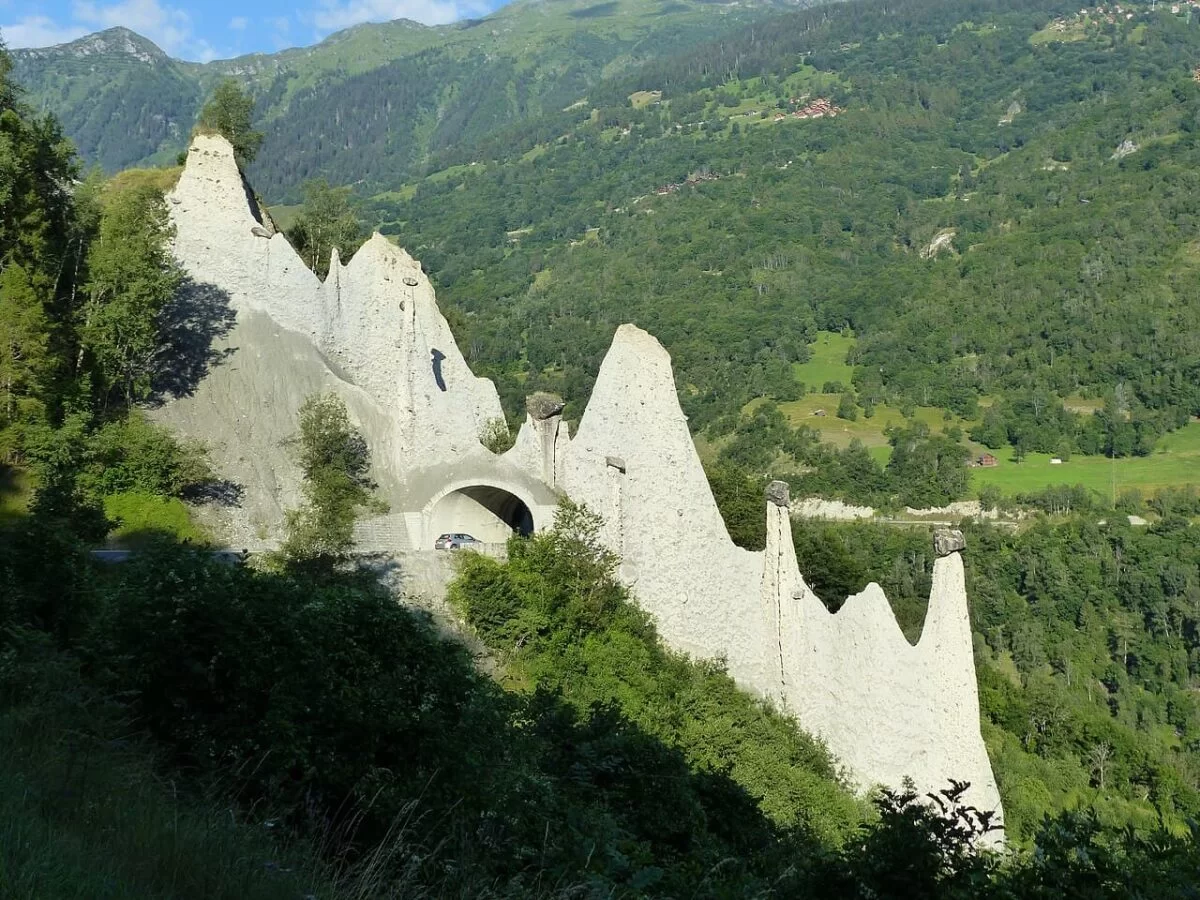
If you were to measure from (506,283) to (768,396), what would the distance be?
202 feet

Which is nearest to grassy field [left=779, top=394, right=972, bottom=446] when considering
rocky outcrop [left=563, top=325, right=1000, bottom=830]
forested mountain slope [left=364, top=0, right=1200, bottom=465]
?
forested mountain slope [left=364, top=0, right=1200, bottom=465]

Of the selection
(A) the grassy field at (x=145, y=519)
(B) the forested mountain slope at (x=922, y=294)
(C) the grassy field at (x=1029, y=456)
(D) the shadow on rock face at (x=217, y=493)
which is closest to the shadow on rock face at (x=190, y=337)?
(D) the shadow on rock face at (x=217, y=493)

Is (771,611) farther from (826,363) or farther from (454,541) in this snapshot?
(826,363)

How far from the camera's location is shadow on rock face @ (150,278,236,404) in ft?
104

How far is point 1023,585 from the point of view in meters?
89.4

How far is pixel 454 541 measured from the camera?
30.4m

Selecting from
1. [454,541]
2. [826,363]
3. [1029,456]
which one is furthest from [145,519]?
[826,363]

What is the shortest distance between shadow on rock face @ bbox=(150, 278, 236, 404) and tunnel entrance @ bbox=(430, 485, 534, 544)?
770cm

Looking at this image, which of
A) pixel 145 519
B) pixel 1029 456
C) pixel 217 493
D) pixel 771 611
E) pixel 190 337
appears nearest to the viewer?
pixel 771 611

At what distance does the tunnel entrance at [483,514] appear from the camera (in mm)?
31656

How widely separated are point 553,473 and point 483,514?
3.77 m

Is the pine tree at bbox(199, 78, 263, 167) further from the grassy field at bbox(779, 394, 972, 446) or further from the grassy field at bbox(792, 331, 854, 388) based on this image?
the grassy field at bbox(792, 331, 854, 388)

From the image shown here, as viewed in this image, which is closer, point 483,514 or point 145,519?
point 145,519

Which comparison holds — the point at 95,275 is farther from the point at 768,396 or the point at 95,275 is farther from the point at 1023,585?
the point at 768,396
